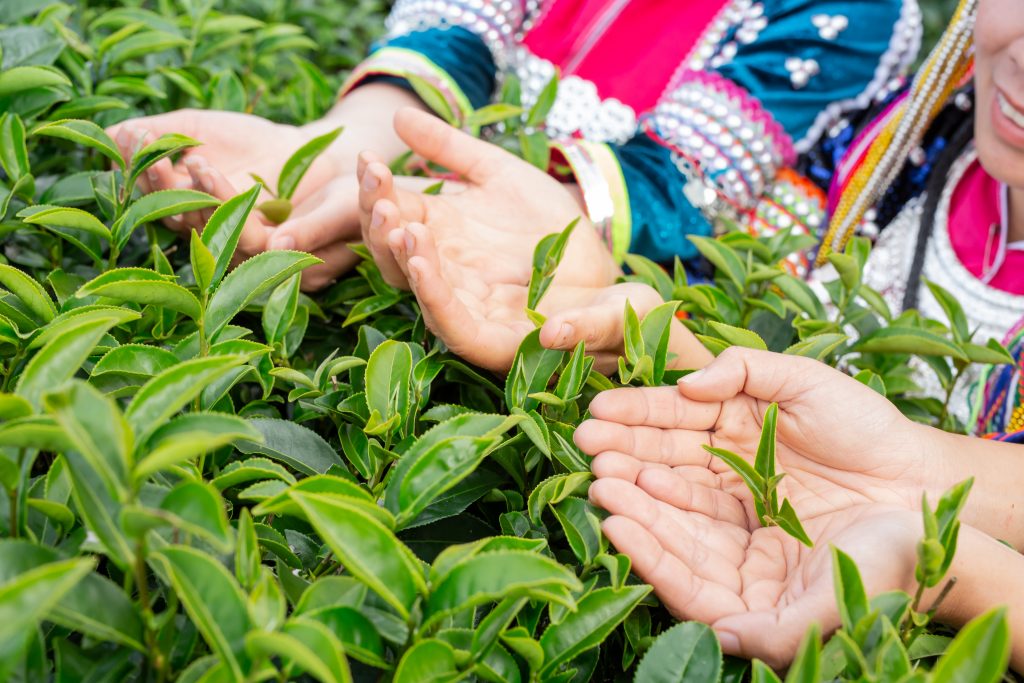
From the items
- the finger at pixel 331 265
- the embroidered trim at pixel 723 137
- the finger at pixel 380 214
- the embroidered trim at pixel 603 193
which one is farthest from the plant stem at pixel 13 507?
the embroidered trim at pixel 723 137

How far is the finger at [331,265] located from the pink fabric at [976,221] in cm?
101

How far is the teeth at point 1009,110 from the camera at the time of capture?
1.19 metres

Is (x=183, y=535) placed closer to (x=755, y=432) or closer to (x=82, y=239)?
(x=82, y=239)

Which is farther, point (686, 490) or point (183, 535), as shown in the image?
point (686, 490)

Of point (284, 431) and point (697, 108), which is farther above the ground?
point (697, 108)

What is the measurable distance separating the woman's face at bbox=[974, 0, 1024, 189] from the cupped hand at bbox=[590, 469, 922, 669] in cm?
63

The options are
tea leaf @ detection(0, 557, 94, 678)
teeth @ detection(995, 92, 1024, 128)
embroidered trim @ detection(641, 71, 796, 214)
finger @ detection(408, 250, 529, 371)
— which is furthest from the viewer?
embroidered trim @ detection(641, 71, 796, 214)

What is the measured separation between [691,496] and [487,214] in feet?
1.71

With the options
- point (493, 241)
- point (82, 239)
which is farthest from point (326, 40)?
point (82, 239)

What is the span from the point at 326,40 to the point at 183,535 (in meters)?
1.73

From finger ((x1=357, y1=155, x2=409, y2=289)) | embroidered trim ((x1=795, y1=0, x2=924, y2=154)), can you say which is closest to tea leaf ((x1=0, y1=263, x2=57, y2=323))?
finger ((x1=357, y1=155, x2=409, y2=289))

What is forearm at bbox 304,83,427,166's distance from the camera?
1435 mm

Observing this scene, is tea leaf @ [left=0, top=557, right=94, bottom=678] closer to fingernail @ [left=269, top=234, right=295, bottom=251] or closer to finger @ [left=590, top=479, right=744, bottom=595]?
finger @ [left=590, top=479, right=744, bottom=595]

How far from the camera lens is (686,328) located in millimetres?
1103
